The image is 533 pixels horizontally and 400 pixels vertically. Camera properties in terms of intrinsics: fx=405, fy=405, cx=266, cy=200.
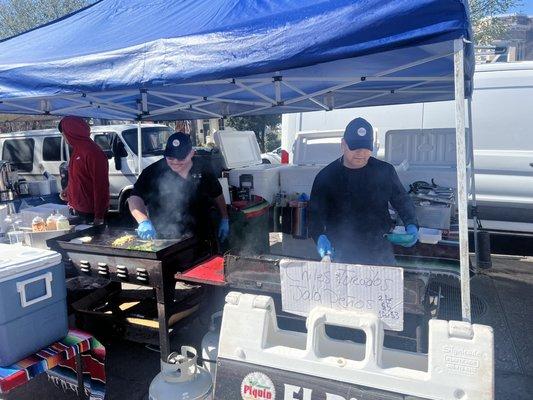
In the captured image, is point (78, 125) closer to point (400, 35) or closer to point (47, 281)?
point (47, 281)

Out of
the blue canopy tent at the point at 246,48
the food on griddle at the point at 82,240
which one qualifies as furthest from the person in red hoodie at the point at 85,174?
the food on griddle at the point at 82,240

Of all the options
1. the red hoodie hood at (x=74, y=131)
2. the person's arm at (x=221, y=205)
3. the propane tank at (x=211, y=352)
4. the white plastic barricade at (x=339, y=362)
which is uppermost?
the red hoodie hood at (x=74, y=131)

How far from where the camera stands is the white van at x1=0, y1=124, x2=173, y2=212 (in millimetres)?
7590

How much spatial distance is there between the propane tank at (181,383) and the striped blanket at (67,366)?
0.48 metres

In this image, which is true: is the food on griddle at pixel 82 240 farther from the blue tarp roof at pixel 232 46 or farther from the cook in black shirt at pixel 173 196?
the blue tarp roof at pixel 232 46

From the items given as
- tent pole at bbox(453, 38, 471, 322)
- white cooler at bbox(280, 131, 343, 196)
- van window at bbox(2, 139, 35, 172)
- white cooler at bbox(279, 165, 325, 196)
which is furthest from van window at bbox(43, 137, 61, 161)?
tent pole at bbox(453, 38, 471, 322)

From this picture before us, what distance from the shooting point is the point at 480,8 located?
367 inches

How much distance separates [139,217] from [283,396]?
1.71 m

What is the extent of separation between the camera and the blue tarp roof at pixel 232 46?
5.62ft

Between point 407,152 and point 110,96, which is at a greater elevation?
point 110,96

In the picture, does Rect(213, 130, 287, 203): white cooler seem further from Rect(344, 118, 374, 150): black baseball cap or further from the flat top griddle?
Rect(344, 118, 374, 150): black baseball cap

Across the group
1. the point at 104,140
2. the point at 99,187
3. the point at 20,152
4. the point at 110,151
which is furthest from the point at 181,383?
the point at 20,152

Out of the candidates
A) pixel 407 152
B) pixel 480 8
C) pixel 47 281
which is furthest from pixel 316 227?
pixel 480 8

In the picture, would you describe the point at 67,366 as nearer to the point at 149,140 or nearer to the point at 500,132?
the point at 500,132
